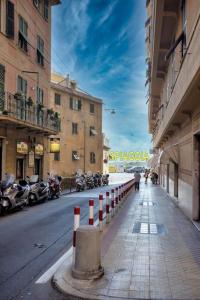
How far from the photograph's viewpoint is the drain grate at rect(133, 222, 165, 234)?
33.8 feet

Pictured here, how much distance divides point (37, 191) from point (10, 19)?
917 centimetres

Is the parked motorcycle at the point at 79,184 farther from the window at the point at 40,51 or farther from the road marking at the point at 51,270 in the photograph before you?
the road marking at the point at 51,270

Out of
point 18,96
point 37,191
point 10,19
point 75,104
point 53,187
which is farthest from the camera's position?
point 75,104

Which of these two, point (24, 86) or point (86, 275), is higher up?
point (24, 86)

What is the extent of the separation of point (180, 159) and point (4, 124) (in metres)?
9.20

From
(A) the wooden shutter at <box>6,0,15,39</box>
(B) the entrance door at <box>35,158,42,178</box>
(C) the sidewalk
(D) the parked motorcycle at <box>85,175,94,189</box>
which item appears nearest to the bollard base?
(C) the sidewalk

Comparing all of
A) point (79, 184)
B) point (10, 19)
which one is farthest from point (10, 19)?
point (79, 184)

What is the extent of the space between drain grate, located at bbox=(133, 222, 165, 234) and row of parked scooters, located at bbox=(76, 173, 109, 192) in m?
19.2

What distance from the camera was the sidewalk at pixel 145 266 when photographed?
530 cm

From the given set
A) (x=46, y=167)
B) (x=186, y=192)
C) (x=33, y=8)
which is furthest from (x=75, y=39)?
(x=186, y=192)

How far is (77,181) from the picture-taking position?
30.8 m

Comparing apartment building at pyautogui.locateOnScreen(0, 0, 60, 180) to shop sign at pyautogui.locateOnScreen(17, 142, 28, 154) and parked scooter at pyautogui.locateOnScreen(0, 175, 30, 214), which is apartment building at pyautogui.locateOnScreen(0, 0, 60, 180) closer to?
shop sign at pyautogui.locateOnScreen(17, 142, 28, 154)

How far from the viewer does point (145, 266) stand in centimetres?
658

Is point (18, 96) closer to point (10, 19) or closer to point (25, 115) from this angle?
point (25, 115)
